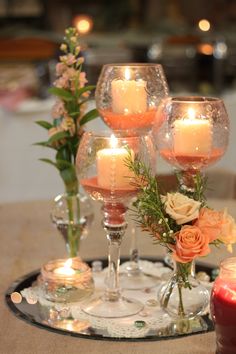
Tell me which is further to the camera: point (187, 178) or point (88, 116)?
point (88, 116)

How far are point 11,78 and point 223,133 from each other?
2752 millimetres

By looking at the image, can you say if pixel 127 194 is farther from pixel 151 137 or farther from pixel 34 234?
pixel 34 234

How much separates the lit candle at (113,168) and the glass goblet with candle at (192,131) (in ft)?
0.31

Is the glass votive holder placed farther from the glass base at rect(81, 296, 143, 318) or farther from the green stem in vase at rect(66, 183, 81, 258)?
the green stem in vase at rect(66, 183, 81, 258)

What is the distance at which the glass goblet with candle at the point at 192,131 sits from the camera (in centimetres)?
118

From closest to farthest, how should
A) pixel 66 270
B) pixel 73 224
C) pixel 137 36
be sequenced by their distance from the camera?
pixel 66 270
pixel 73 224
pixel 137 36

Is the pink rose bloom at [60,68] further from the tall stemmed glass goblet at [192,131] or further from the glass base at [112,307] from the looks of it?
the glass base at [112,307]

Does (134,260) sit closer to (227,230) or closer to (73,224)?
(73,224)

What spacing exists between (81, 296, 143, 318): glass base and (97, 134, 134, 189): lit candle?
0.20 metres

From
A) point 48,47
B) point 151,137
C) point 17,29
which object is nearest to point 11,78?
point 48,47

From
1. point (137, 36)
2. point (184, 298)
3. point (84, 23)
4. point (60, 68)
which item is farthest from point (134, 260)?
point (84, 23)

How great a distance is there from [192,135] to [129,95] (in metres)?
0.20

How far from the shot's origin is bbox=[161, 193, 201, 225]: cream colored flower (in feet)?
3.44

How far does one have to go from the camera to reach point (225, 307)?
98 cm
